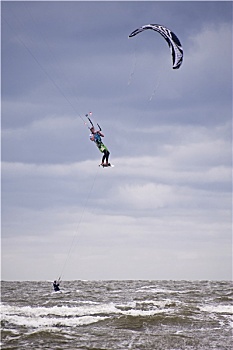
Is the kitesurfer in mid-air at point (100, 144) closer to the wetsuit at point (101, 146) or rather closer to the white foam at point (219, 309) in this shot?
the wetsuit at point (101, 146)

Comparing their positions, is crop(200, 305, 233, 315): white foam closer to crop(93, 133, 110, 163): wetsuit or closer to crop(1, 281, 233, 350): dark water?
crop(1, 281, 233, 350): dark water

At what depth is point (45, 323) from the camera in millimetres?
19234

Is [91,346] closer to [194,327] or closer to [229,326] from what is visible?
[194,327]

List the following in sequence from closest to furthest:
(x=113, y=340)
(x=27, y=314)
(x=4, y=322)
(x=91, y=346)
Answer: (x=91, y=346) → (x=113, y=340) → (x=4, y=322) → (x=27, y=314)

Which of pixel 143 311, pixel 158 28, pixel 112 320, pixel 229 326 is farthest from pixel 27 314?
pixel 158 28

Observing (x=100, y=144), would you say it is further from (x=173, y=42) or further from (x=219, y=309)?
(x=219, y=309)

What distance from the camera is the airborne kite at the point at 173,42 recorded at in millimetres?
19094

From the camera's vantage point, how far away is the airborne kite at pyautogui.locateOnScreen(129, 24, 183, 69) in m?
19.1

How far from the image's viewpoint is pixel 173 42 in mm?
19375

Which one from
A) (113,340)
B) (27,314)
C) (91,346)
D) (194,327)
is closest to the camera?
A: (91,346)

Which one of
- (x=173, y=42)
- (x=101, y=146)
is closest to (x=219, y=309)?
(x=101, y=146)

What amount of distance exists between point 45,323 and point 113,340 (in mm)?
5141

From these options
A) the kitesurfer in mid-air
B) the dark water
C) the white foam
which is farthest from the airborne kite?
the white foam

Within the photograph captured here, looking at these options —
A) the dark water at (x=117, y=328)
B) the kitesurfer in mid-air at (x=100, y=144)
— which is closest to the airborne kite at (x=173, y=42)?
the kitesurfer in mid-air at (x=100, y=144)
